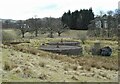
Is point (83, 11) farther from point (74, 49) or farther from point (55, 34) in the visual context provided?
point (74, 49)

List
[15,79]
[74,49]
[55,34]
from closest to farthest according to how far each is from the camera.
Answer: [15,79]
[74,49]
[55,34]

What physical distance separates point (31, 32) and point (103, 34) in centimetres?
2532

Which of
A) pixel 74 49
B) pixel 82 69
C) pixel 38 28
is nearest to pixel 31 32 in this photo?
pixel 38 28

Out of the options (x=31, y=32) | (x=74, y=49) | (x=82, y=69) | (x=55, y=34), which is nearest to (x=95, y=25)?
(x=55, y=34)

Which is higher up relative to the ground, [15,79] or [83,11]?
[83,11]

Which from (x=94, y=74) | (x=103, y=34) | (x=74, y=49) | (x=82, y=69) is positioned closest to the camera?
(x=94, y=74)

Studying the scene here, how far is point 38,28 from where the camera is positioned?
10488 cm

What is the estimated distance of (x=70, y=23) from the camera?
4695 inches

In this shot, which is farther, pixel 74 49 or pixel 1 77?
pixel 74 49

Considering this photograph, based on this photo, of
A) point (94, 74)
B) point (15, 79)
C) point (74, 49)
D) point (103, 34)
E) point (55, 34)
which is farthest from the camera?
point (55, 34)

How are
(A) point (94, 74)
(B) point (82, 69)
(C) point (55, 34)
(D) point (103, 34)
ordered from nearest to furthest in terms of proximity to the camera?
(A) point (94, 74)
(B) point (82, 69)
(D) point (103, 34)
(C) point (55, 34)

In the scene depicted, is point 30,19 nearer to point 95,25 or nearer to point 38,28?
point 38,28

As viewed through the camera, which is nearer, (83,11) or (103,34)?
(103,34)

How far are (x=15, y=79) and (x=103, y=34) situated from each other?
83.7 meters
